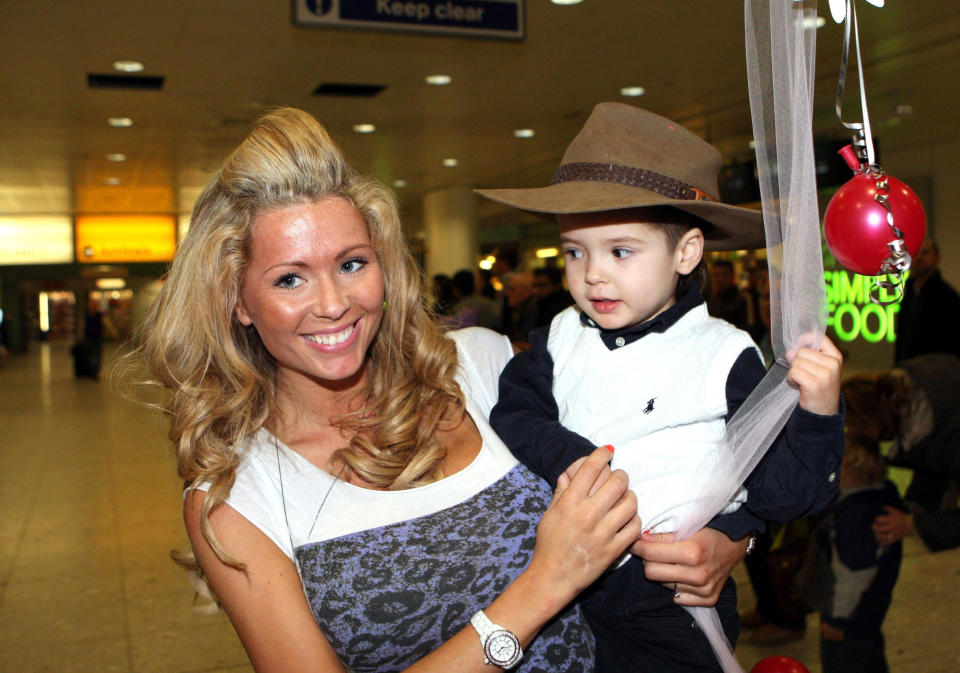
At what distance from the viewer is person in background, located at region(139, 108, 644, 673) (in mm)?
1298

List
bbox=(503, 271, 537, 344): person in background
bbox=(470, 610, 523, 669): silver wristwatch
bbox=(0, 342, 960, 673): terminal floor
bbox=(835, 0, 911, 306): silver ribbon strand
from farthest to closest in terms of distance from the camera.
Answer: bbox=(503, 271, 537, 344): person in background < bbox=(0, 342, 960, 673): terminal floor < bbox=(470, 610, 523, 669): silver wristwatch < bbox=(835, 0, 911, 306): silver ribbon strand

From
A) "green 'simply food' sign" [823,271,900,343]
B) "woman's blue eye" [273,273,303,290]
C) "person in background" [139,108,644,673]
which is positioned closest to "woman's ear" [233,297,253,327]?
"person in background" [139,108,644,673]

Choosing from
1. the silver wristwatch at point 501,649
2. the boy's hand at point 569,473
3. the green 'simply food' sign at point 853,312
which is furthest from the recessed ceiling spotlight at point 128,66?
the green 'simply food' sign at point 853,312

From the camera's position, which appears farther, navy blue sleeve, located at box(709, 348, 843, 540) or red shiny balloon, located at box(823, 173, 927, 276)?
navy blue sleeve, located at box(709, 348, 843, 540)

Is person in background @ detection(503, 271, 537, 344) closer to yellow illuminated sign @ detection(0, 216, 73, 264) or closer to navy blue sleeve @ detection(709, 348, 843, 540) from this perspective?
navy blue sleeve @ detection(709, 348, 843, 540)

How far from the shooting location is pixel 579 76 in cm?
725

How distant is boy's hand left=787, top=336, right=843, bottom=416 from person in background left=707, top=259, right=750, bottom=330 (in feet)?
11.8

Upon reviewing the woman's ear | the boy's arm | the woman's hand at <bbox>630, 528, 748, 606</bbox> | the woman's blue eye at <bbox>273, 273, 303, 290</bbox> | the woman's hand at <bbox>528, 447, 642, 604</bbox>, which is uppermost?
the woman's blue eye at <bbox>273, 273, 303, 290</bbox>

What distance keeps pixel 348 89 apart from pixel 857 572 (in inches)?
240

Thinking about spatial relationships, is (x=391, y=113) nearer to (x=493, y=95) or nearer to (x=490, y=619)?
(x=493, y=95)

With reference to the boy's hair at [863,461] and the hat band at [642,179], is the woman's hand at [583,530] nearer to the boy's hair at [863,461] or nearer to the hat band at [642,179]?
the hat band at [642,179]

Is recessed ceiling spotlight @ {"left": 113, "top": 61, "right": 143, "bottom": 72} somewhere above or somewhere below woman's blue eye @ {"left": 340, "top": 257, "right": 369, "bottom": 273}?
above

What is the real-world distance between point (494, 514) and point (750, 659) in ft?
7.77

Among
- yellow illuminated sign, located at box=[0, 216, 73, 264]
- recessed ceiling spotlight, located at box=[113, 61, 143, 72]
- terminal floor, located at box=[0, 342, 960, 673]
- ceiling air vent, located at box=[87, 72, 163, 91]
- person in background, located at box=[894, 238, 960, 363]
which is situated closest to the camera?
terminal floor, located at box=[0, 342, 960, 673]
